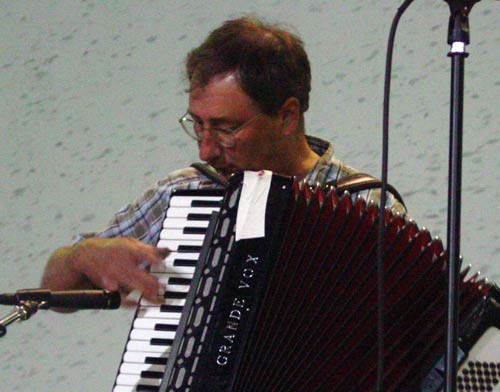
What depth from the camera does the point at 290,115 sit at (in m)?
1.83

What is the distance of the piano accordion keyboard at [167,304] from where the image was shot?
129cm

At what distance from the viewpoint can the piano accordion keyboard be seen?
1.29m

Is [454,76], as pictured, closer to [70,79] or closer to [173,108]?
[173,108]

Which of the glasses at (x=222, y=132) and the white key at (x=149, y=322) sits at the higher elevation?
the glasses at (x=222, y=132)

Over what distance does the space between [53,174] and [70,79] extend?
0.27 meters

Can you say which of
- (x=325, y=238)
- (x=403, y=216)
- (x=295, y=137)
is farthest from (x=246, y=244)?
(x=295, y=137)

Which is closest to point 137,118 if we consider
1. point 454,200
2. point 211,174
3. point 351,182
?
point 211,174

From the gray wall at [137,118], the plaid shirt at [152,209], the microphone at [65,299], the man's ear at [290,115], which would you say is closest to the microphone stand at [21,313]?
the microphone at [65,299]

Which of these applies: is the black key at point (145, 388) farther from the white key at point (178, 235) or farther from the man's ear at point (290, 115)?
the man's ear at point (290, 115)

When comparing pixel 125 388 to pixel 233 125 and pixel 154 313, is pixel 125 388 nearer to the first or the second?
pixel 154 313

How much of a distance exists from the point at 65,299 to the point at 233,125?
1.94 feet

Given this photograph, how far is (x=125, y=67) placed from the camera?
2.59 metres

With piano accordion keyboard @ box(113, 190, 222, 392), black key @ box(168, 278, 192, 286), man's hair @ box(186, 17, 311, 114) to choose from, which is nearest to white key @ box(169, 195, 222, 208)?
piano accordion keyboard @ box(113, 190, 222, 392)

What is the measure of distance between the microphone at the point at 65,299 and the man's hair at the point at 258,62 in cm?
63
